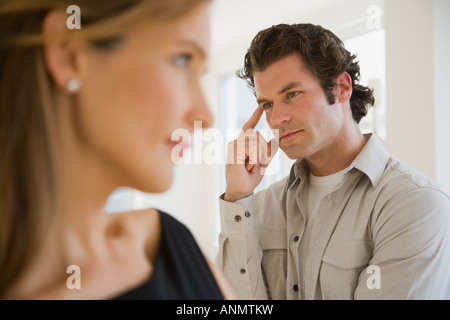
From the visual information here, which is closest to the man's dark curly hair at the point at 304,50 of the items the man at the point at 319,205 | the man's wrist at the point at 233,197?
the man at the point at 319,205

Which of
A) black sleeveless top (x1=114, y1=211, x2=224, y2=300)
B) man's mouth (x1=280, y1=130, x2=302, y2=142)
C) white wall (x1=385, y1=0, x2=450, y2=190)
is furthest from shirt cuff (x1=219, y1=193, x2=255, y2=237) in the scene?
white wall (x1=385, y1=0, x2=450, y2=190)

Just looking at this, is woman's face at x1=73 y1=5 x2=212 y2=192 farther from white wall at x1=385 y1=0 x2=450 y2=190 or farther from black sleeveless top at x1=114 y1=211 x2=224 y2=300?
white wall at x1=385 y1=0 x2=450 y2=190

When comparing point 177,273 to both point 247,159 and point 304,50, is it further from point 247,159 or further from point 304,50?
point 304,50

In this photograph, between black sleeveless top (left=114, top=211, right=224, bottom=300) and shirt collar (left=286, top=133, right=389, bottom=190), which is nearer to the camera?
black sleeveless top (left=114, top=211, right=224, bottom=300)

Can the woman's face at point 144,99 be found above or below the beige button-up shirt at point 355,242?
above

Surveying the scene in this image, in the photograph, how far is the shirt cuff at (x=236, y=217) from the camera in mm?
841

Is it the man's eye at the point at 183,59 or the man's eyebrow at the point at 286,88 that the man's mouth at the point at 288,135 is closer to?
the man's eyebrow at the point at 286,88

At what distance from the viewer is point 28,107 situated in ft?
1.35

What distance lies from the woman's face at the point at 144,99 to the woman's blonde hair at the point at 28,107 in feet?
0.09

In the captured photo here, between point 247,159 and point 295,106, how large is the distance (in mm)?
160


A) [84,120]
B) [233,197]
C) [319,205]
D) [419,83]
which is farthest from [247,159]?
[419,83]

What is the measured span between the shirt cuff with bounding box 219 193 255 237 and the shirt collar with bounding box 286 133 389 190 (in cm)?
16

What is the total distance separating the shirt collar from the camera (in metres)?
0.91
